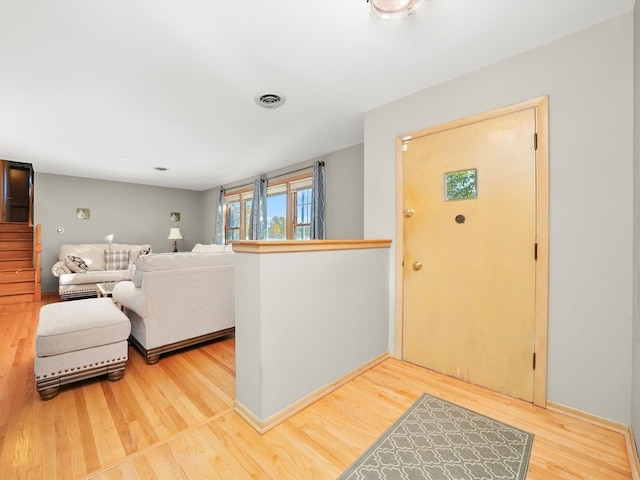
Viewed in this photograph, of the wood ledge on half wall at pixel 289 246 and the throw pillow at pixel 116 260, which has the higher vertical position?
the wood ledge on half wall at pixel 289 246

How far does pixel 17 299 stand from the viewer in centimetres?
448

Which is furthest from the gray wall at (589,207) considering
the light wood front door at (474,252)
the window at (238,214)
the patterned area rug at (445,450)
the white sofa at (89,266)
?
the white sofa at (89,266)

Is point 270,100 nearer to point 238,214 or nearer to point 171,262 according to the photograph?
point 171,262

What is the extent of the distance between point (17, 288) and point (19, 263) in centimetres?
68

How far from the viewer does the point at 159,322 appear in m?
2.43

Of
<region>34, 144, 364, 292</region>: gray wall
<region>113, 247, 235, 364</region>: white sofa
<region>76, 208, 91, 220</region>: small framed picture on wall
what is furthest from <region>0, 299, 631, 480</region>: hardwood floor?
<region>76, 208, 91, 220</region>: small framed picture on wall

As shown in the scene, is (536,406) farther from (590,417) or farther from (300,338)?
(300,338)

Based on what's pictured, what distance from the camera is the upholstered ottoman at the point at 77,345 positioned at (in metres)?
1.81

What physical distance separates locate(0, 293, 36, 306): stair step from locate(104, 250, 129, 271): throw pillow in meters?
1.12

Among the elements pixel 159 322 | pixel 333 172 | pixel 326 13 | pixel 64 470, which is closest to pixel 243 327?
pixel 64 470

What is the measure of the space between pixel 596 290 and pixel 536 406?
81 cm

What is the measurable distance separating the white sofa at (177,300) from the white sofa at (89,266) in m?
2.66

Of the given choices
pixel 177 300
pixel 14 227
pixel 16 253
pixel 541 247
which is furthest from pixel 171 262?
pixel 14 227

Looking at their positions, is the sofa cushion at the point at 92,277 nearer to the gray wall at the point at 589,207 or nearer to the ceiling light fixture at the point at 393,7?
the ceiling light fixture at the point at 393,7
